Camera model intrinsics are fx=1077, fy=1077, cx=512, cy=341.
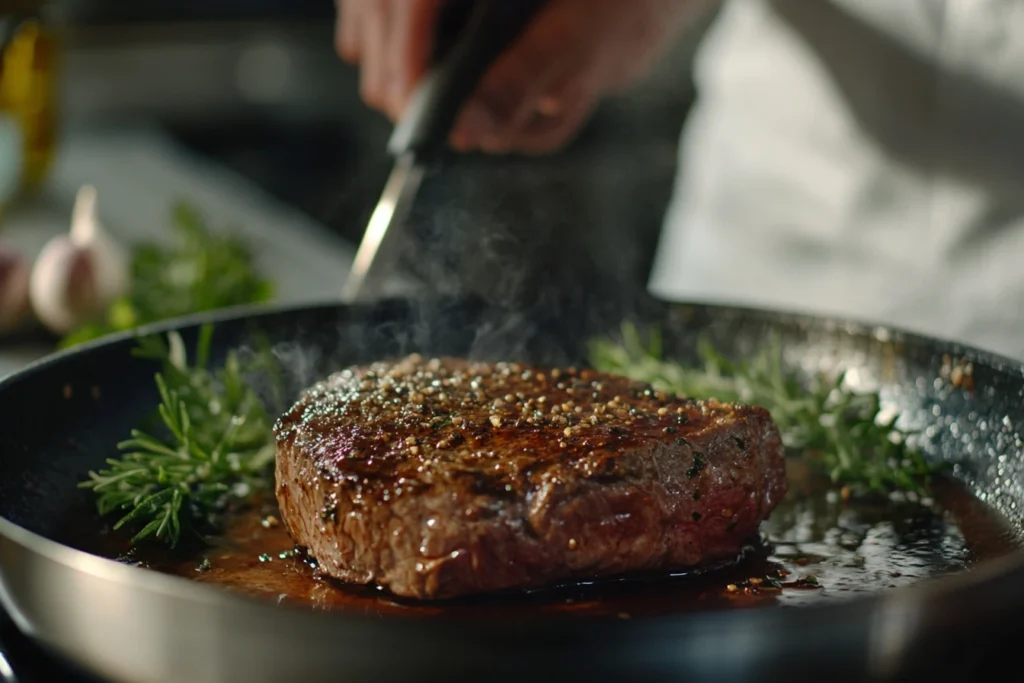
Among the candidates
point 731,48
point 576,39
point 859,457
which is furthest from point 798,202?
point 859,457

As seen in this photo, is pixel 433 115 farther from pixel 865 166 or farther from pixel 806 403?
pixel 865 166

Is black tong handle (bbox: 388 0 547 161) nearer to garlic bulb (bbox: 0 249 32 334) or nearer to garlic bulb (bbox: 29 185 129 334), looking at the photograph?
garlic bulb (bbox: 29 185 129 334)

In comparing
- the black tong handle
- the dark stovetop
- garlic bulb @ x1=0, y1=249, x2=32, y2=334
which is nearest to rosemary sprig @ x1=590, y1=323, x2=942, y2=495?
the black tong handle

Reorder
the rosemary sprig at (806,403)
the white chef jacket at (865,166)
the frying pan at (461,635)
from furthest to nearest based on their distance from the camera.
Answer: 1. the white chef jacket at (865,166)
2. the rosemary sprig at (806,403)
3. the frying pan at (461,635)

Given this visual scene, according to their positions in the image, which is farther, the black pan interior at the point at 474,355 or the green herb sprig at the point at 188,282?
the green herb sprig at the point at 188,282

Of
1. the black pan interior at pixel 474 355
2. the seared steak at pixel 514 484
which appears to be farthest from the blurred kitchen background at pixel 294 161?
the seared steak at pixel 514 484

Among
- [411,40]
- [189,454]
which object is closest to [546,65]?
[411,40]

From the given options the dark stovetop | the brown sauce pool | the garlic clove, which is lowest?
the dark stovetop

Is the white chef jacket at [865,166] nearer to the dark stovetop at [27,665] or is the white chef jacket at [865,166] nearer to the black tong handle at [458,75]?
the black tong handle at [458,75]
